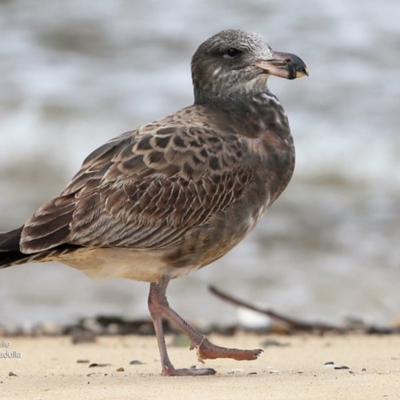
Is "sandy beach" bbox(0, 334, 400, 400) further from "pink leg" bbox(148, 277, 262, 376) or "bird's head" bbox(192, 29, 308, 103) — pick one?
"bird's head" bbox(192, 29, 308, 103)

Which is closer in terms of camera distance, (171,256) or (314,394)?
(314,394)

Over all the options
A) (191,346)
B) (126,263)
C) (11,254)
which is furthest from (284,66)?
(11,254)

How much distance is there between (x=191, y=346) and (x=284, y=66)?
1.79m

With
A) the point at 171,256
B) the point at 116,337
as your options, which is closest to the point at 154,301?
the point at 171,256

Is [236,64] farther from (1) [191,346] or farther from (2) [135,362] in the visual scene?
(2) [135,362]

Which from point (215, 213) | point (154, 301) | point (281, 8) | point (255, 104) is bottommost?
point (154, 301)

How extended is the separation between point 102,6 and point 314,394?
14.8 metres

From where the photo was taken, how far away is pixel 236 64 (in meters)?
6.86

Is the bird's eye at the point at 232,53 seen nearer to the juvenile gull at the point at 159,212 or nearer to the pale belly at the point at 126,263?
the juvenile gull at the point at 159,212

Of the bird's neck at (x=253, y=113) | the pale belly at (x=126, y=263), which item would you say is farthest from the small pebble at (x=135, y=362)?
the bird's neck at (x=253, y=113)

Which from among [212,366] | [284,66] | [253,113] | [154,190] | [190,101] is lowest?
[212,366]

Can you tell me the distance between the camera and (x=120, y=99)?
15.6m

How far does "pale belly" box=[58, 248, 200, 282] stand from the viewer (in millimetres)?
6246

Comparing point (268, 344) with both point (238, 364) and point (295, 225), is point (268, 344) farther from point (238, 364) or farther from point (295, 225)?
point (295, 225)
